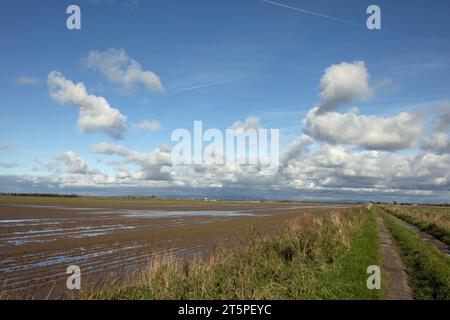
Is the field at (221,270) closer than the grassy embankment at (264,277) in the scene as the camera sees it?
No

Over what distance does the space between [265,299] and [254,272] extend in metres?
2.52

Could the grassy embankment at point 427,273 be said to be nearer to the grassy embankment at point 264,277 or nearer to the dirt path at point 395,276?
the dirt path at point 395,276

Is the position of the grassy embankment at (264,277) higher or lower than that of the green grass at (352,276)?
higher

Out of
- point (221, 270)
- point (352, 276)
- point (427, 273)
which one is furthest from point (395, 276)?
point (221, 270)

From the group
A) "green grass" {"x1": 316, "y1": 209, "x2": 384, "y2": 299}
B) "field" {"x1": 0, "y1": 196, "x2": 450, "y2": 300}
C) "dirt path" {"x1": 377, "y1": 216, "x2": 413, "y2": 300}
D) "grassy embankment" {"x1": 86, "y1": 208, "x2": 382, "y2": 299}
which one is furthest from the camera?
"dirt path" {"x1": 377, "y1": 216, "x2": 413, "y2": 300}

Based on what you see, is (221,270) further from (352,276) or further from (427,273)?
(427,273)

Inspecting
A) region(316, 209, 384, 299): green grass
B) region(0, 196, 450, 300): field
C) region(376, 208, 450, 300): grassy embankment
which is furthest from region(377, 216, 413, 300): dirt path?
region(316, 209, 384, 299): green grass

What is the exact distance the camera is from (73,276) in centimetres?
1284

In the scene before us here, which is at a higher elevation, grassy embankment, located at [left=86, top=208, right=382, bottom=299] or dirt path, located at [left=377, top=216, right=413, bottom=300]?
grassy embankment, located at [left=86, top=208, right=382, bottom=299]

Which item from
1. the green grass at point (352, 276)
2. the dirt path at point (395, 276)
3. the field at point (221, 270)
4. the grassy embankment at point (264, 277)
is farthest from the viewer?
the dirt path at point (395, 276)

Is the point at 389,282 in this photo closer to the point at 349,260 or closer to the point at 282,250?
the point at 349,260

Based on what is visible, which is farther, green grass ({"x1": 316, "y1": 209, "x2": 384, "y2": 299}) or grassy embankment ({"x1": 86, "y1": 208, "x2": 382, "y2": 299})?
green grass ({"x1": 316, "y1": 209, "x2": 384, "y2": 299})

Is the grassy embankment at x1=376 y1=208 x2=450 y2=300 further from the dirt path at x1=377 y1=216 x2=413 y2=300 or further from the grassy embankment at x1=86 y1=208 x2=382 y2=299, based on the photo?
the grassy embankment at x1=86 y1=208 x2=382 y2=299

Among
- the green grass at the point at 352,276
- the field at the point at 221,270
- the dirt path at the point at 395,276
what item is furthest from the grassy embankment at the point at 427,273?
the green grass at the point at 352,276
